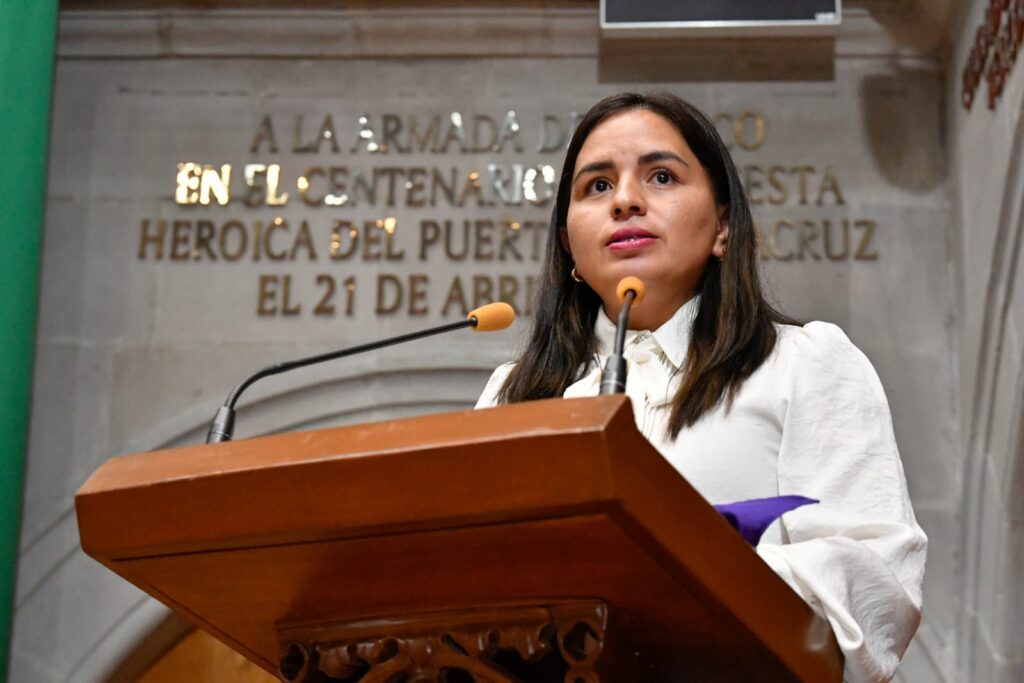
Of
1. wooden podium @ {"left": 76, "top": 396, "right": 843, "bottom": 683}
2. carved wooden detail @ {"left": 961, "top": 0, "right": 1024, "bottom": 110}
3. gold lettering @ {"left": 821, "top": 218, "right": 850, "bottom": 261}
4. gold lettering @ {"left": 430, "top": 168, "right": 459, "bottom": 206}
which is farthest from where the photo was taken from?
gold lettering @ {"left": 430, "top": 168, "right": 459, "bottom": 206}

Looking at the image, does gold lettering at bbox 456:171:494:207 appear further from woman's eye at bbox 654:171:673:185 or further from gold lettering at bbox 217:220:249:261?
woman's eye at bbox 654:171:673:185

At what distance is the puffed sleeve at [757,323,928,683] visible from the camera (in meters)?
1.76

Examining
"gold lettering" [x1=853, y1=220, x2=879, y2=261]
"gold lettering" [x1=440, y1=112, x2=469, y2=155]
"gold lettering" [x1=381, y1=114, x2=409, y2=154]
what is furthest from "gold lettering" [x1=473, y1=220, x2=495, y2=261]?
"gold lettering" [x1=853, y1=220, x2=879, y2=261]

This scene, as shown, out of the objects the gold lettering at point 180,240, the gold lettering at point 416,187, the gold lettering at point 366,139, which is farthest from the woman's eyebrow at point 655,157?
the gold lettering at point 180,240

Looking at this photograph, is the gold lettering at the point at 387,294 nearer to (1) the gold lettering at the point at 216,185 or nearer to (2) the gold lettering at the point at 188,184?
(1) the gold lettering at the point at 216,185

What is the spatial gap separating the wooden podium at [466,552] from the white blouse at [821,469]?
8cm

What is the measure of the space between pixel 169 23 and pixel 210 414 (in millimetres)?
1634

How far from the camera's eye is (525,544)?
151 cm

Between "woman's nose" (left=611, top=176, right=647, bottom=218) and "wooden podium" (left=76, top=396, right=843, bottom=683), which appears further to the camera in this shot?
"woman's nose" (left=611, top=176, right=647, bottom=218)

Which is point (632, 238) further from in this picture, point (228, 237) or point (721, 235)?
point (228, 237)

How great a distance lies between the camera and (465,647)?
5.38 feet

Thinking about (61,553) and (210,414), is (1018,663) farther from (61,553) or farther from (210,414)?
(61,553)

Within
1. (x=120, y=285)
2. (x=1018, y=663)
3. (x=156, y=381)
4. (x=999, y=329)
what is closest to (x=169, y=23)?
(x=120, y=285)

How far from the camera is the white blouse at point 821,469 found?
1774 mm
